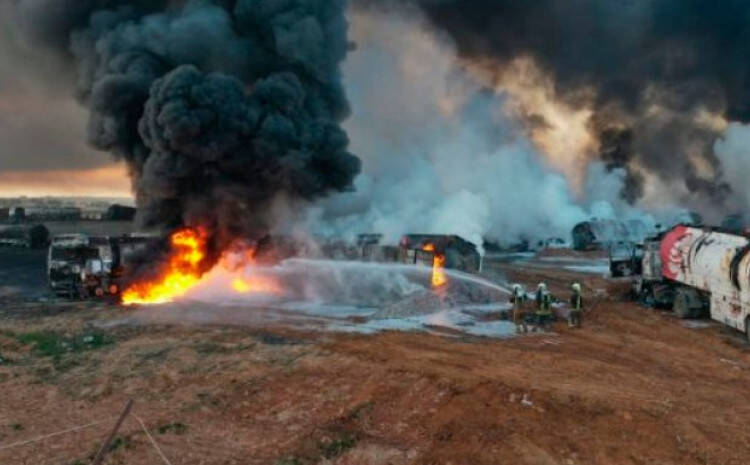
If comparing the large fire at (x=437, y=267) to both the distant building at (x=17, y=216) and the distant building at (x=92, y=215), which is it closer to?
the distant building at (x=17, y=216)

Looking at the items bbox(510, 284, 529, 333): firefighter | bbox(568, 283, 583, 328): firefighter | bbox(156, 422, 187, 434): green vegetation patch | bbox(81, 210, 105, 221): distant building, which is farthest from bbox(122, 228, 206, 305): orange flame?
bbox(81, 210, 105, 221): distant building

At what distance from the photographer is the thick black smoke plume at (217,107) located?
29545mm

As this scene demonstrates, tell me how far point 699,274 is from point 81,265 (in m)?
26.6

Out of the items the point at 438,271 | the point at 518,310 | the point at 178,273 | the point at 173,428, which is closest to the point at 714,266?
the point at 518,310

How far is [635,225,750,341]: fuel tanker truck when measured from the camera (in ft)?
69.7

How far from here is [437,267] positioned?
1257 inches

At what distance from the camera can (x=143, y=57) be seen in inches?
1222

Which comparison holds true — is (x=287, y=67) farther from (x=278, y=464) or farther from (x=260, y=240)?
(x=278, y=464)

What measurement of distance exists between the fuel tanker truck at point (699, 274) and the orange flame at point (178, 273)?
21.2 metres

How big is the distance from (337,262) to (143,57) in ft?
47.4

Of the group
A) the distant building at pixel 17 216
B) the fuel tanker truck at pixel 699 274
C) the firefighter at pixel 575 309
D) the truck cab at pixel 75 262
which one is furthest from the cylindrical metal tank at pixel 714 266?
the distant building at pixel 17 216

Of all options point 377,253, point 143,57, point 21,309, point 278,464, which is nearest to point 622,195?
A: point 377,253

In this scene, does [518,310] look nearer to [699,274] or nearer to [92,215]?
[699,274]

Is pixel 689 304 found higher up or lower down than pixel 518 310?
higher up
